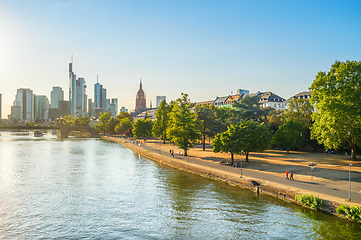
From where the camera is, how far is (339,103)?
41625mm

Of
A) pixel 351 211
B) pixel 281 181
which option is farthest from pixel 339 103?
pixel 351 211

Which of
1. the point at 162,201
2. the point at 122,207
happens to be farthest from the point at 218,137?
the point at 122,207

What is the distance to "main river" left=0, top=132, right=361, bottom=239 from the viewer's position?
71.3ft

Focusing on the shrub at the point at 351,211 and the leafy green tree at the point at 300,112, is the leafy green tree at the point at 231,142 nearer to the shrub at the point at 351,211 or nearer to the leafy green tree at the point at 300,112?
the shrub at the point at 351,211

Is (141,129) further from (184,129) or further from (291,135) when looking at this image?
(291,135)

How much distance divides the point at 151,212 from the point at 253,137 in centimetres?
2686

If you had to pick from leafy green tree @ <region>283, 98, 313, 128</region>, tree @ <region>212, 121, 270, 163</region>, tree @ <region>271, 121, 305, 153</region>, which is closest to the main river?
tree @ <region>212, 121, 270, 163</region>

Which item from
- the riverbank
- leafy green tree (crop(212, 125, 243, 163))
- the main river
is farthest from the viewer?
leafy green tree (crop(212, 125, 243, 163))

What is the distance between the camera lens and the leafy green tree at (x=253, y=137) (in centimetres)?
4719

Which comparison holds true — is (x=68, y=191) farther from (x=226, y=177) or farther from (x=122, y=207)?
(x=226, y=177)

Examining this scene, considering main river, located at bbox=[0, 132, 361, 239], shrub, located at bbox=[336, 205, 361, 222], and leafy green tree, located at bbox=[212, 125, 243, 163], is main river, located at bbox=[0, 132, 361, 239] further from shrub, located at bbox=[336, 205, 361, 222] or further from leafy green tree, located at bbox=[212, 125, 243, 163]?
leafy green tree, located at bbox=[212, 125, 243, 163]

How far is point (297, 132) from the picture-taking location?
6375cm

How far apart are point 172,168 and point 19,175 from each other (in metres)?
25.8

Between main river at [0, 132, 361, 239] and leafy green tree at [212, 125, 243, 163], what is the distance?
28.4ft
